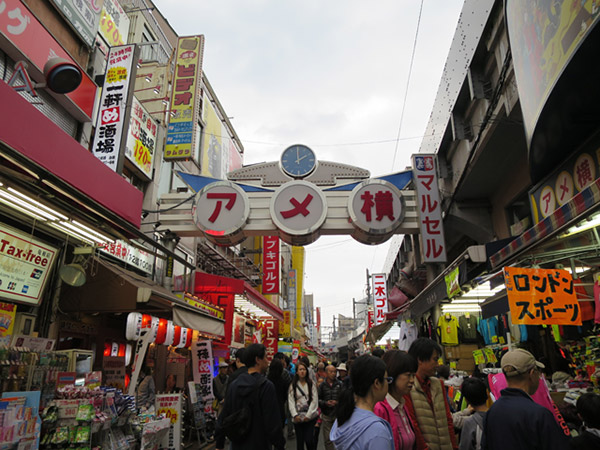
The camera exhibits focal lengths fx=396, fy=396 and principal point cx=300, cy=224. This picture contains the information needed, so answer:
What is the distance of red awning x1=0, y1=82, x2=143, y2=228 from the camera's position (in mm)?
5281

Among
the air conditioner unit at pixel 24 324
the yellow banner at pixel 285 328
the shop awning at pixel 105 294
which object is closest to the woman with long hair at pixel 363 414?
the shop awning at pixel 105 294

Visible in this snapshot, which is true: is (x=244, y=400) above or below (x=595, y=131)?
below

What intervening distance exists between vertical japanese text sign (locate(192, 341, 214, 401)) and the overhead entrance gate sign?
11.6ft

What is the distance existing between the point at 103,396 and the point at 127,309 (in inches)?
109

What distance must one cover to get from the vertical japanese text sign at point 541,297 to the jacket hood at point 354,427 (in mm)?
3396

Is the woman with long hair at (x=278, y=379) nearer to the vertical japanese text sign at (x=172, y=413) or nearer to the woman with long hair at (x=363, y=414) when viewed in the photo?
the vertical japanese text sign at (x=172, y=413)

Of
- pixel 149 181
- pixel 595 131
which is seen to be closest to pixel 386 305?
pixel 149 181

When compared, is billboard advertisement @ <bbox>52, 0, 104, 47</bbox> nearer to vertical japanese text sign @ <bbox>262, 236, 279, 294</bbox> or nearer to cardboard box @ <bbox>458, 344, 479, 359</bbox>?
cardboard box @ <bbox>458, 344, 479, 359</bbox>

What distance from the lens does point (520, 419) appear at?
9.77 ft

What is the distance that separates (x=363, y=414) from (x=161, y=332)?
8.87 m

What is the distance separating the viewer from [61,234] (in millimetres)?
8219

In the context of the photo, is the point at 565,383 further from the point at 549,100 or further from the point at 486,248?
the point at 549,100

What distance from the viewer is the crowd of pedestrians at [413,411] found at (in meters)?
2.85

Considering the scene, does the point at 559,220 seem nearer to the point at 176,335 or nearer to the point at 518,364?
the point at 518,364
